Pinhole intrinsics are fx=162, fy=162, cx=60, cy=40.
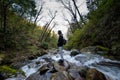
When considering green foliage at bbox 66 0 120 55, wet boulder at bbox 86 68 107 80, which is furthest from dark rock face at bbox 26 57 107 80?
green foliage at bbox 66 0 120 55

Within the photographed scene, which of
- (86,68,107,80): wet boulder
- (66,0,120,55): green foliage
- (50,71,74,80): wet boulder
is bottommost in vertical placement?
(86,68,107,80): wet boulder

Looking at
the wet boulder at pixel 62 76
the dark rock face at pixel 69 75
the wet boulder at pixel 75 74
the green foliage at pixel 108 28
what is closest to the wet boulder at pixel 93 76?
the dark rock face at pixel 69 75

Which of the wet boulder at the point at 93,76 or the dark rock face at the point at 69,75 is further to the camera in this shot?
the dark rock face at the point at 69,75

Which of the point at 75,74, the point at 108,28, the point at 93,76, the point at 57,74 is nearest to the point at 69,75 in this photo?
the point at 75,74

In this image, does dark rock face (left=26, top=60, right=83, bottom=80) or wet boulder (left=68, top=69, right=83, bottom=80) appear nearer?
dark rock face (left=26, top=60, right=83, bottom=80)

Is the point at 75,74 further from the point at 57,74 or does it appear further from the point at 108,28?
the point at 108,28

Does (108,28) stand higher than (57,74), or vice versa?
(108,28)

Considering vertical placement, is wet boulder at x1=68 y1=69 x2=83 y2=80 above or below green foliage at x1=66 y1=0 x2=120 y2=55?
below

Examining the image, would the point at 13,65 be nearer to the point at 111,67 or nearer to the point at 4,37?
the point at 4,37

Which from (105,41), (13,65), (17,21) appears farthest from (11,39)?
(105,41)

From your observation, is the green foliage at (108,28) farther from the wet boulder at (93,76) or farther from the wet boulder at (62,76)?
the wet boulder at (62,76)

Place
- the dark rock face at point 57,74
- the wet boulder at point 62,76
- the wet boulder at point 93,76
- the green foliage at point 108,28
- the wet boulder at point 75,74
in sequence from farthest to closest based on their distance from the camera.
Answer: the green foliage at point 108,28 → the wet boulder at point 75,74 → the dark rock face at point 57,74 → the wet boulder at point 62,76 → the wet boulder at point 93,76

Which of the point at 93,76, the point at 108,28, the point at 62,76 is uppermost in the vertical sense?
the point at 108,28

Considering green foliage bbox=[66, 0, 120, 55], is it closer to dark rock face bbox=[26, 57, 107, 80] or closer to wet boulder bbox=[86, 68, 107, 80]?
dark rock face bbox=[26, 57, 107, 80]
